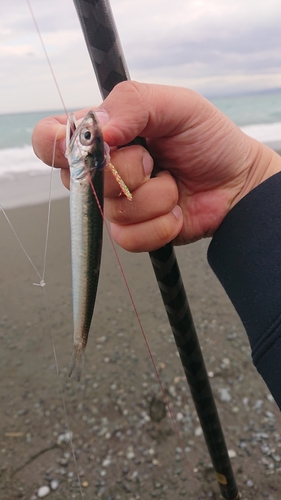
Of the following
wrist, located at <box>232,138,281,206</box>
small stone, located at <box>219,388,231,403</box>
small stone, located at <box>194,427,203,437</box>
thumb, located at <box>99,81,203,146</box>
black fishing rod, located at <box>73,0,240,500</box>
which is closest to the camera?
black fishing rod, located at <box>73,0,240,500</box>

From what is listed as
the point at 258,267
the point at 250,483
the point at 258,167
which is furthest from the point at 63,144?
the point at 250,483

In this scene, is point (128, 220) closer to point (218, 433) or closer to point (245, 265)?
point (245, 265)

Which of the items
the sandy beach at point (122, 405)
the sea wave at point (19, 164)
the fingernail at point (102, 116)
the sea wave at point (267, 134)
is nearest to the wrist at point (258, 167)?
the fingernail at point (102, 116)

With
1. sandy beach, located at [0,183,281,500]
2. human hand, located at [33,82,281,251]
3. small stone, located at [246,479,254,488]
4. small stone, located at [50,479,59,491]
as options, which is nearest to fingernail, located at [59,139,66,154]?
human hand, located at [33,82,281,251]

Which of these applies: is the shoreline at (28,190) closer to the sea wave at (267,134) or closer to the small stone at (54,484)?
the small stone at (54,484)

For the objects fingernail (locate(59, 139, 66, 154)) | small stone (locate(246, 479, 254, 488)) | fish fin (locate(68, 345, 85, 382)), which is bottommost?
small stone (locate(246, 479, 254, 488))

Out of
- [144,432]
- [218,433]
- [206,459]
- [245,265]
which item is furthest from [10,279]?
[245,265]

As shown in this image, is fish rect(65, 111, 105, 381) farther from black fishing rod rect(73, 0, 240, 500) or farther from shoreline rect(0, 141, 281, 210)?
shoreline rect(0, 141, 281, 210)

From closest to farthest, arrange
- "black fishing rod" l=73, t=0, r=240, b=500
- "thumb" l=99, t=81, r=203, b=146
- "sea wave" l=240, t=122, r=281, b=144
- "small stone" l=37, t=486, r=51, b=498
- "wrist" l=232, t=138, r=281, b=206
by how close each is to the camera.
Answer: "black fishing rod" l=73, t=0, r=240, b=500 → "thumb" l=99, t=81, r=203, b=146 → "wrist" l=232, t=138, r=281, b=206 → "small stone" l=37, t=486, r=51, b=498 → "sea wave" l=240, t=122, r=281, b=144
